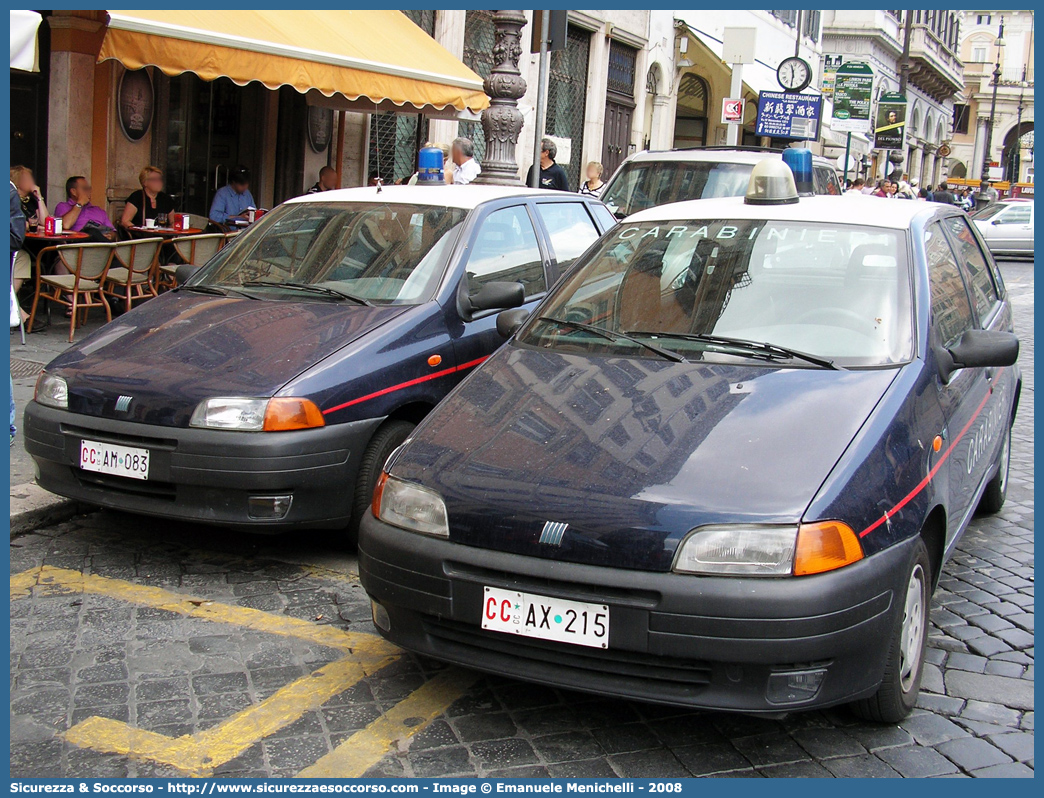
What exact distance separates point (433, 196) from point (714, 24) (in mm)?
24343

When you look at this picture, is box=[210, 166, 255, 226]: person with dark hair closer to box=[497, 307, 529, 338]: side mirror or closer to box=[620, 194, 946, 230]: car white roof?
box=[497, 307, 529, 338]: side mirror

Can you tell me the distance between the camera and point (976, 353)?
4148mm

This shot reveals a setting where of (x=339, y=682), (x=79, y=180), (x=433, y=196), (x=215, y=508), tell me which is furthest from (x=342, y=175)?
(x=339, y=682)

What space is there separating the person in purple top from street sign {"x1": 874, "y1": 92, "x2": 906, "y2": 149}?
31619 millimetres

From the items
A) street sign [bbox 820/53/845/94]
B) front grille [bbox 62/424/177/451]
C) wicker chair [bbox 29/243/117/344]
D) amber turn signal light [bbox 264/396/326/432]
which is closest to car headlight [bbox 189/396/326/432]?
amber turn signal light [bbox 264/396/326/432]

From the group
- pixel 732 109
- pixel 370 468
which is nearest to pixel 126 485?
pixel 370 468

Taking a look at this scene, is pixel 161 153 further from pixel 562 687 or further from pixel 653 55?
pixel 653 55

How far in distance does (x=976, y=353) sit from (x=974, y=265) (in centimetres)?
149

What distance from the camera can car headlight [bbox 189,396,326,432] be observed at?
15.9ft

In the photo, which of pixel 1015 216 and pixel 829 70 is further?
pixel 829 70

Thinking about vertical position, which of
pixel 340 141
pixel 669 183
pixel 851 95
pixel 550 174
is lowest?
pixel 669 183

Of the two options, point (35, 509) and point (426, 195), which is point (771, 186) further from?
point (35, 509)

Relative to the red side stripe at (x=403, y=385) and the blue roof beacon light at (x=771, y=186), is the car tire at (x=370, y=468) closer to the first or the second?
the red side stripe at (x=403, y=385)

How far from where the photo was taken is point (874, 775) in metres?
3.34
